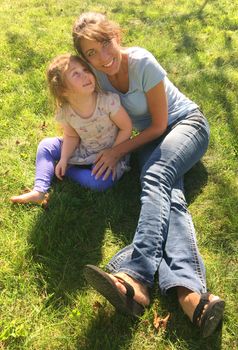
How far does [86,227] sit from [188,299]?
1.04 metres

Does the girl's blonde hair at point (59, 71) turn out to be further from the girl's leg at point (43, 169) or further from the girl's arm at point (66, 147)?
the girl's leg at point (43, 169)

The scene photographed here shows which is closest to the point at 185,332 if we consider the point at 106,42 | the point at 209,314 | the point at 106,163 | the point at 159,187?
the point at 209,314

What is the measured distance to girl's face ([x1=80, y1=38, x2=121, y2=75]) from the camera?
2.99m

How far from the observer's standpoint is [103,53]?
9.91 ft

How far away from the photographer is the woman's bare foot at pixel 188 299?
2.41 m

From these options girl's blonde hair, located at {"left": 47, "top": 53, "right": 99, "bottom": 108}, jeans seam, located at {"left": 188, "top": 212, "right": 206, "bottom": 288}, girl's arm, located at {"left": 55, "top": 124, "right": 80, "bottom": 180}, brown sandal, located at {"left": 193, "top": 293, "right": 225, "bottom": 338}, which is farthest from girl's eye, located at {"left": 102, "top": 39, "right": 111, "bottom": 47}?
brown sandal, located at {"left": 193, "top": 293, "right": 225, "bottom": 338}

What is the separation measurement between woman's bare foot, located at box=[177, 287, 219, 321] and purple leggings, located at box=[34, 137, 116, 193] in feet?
4.03

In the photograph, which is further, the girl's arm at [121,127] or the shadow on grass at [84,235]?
the girl's arm at [121,127]

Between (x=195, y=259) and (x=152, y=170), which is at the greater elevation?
(x=152, y=170)

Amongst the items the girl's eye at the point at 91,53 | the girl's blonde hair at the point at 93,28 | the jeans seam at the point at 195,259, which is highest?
the girl's blonde hair at the point at 93,28

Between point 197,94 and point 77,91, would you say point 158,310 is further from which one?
point 197,94

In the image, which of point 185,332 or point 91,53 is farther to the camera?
point 91,53

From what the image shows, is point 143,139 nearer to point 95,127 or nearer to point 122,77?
point 95,127

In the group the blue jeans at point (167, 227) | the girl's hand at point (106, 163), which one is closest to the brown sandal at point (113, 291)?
the blue jeans at point (167, 227)
